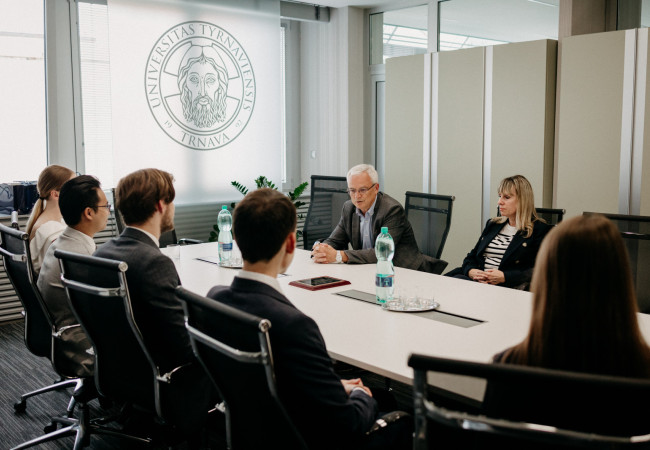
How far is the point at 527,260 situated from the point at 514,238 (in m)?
0.15

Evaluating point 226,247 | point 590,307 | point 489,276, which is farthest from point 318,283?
point 590,307

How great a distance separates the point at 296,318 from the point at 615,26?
473 cm

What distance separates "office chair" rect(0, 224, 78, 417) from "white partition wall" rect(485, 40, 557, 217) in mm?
3712

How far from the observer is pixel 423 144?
19.9 ft

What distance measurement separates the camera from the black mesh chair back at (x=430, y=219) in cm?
434

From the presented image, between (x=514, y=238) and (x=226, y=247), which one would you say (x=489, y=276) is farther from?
(x=226, y=247)

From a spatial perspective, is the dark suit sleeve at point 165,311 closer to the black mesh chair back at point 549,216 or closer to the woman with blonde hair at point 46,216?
the woman with blonde hair at point 46,216

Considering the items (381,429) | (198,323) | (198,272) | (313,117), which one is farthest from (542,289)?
(313,117)

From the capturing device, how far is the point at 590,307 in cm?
130

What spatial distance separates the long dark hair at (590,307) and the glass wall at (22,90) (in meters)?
5.29

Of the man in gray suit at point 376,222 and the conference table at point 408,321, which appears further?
the man in gray suit at point 376,222

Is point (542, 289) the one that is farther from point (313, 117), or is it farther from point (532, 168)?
point (313, 117)

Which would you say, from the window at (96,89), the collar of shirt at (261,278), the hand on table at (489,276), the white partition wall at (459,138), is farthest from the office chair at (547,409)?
the window at (96,89)

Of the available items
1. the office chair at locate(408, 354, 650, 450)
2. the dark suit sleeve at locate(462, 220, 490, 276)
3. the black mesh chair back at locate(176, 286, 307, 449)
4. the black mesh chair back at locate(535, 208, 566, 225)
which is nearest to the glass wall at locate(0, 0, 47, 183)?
the dark suit sleeve at locate(462, 220, 490, 276)
